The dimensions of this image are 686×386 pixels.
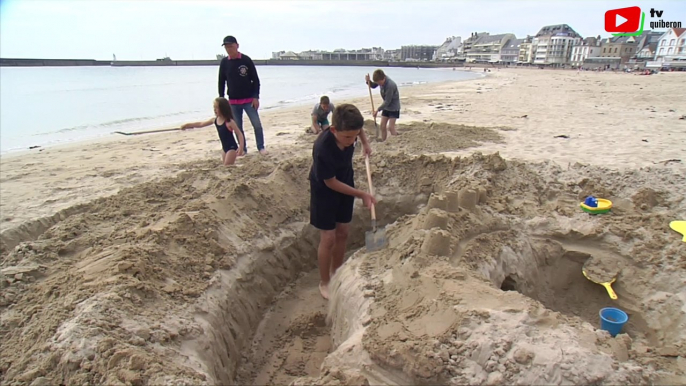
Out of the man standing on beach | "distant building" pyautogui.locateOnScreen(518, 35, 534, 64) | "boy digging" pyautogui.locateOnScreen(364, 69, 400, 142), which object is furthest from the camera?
"distant building" pyautogui.locateOnScreen(518, 35, 534, 64)

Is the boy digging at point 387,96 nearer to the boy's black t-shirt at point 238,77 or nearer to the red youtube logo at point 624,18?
the boy's black t-shirt at point 238,77

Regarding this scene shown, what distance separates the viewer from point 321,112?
6871 millimetres

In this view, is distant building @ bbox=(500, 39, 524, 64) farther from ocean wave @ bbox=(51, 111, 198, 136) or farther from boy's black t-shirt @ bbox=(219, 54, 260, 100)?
boy's black t-shirt @ bbox=(219, 54, 260, 100)

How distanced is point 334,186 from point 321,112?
4389mm

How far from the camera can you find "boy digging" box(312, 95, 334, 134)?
655cm

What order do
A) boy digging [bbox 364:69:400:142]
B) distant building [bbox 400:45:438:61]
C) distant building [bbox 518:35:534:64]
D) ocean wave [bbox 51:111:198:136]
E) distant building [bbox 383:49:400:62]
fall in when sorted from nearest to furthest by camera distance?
boy digging [bbox 364:69:400:142] → ocean wave [bbox 51:111:198:136] → distant building [bbox 518:35:534:64] → distant building [bbox 400:45:438:61] → distant building [bbox 383:49:400:62]

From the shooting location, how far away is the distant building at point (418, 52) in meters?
119

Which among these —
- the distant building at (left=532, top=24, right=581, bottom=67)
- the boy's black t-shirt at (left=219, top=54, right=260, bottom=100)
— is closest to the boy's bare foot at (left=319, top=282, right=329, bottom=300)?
the boy's black t-shirt at (left=219, top=54, right=260, bottom=100)

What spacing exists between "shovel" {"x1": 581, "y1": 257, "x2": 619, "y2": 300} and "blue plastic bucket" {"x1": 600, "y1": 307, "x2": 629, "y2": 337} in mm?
201

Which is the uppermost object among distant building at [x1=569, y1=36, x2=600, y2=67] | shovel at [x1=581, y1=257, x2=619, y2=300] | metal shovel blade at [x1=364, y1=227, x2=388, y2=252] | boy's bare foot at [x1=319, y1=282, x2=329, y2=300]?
distant building at [x1=569, y1=36, x2=600, y2=67]

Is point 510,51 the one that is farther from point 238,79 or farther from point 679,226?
point 679,226

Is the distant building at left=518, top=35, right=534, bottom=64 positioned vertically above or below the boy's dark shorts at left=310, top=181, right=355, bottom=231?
above

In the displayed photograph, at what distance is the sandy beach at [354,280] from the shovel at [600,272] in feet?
0.18

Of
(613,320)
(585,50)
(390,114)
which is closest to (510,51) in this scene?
(585,50)
